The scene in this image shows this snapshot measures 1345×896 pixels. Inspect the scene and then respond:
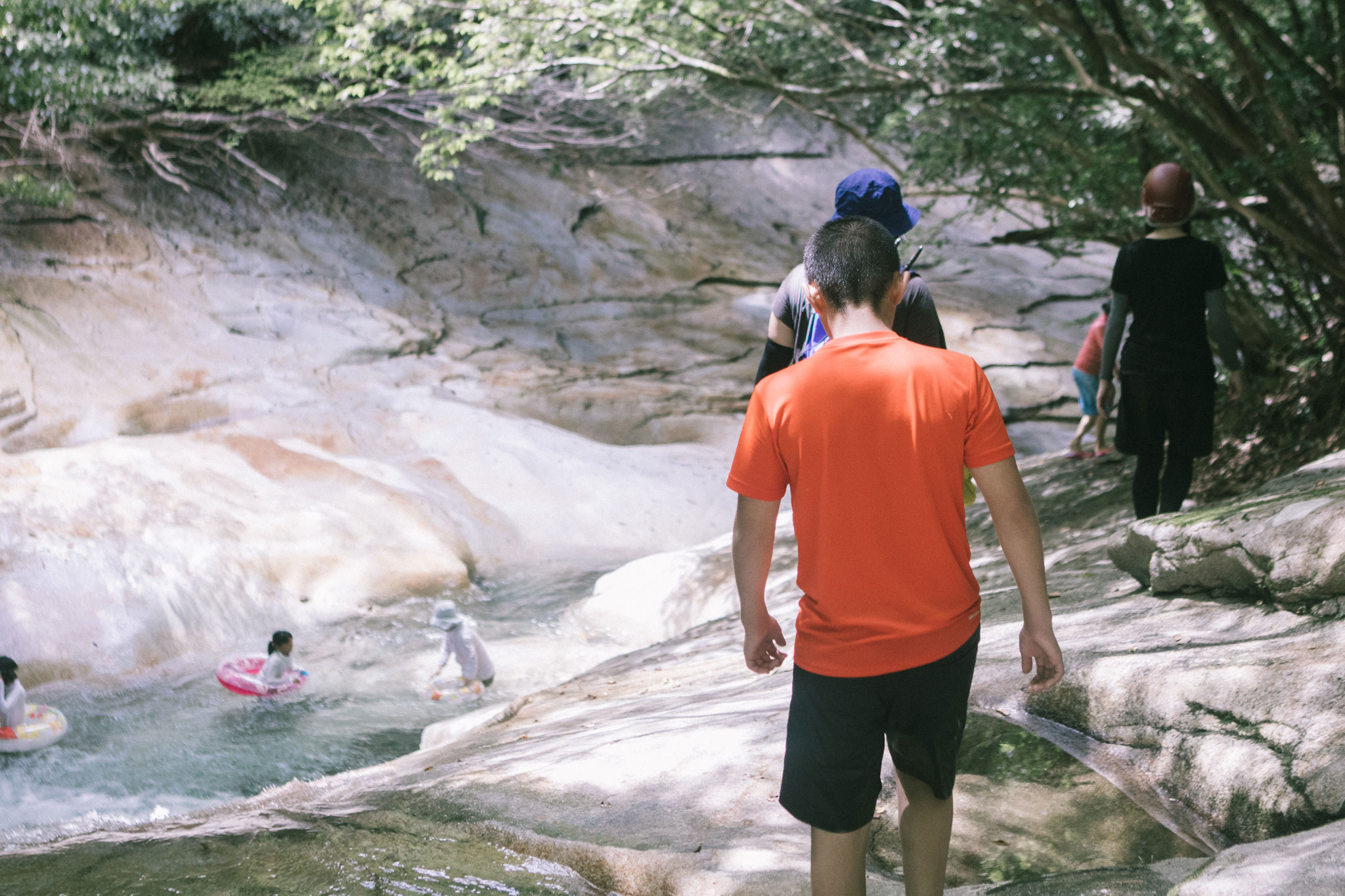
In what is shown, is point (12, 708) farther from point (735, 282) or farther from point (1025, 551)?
point (735, 282)

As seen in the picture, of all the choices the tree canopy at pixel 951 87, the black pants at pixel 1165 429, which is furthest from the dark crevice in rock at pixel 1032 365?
the black pants at pixel 1165 429

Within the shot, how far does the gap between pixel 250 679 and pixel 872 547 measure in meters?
5.49

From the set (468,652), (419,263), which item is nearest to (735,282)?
(419,263)

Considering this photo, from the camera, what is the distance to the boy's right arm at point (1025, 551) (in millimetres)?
1873

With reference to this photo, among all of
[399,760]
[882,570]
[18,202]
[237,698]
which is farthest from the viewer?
[18,202]

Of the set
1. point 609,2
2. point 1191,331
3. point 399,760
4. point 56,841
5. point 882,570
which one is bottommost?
point 399,760

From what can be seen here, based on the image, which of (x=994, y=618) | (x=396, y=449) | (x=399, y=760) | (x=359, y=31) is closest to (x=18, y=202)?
(x=396, y=449)

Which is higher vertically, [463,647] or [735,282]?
[735,282]

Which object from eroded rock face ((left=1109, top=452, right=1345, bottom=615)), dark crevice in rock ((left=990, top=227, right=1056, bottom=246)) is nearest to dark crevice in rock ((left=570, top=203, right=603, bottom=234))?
dark crevice in rock ((left=990, top=227, right=1056, bottom=246))

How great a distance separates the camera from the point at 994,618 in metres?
3.95

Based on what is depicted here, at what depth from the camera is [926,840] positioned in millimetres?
1950

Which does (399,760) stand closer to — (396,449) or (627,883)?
(627,883)

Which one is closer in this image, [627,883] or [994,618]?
[627,883]

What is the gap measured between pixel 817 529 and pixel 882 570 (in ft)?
0.45
